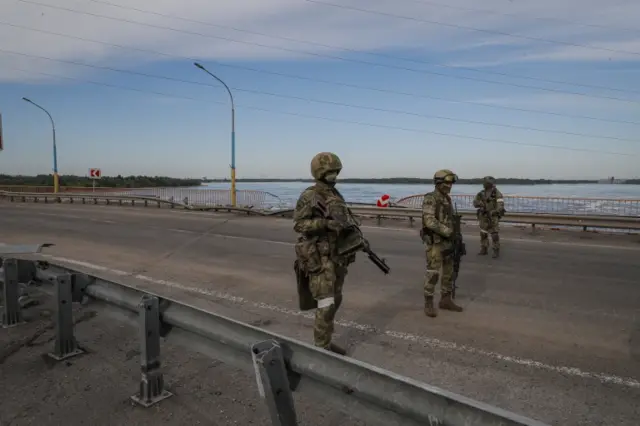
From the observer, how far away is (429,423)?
193 cm

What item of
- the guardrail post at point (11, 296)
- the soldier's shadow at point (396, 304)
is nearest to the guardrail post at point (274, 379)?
the soldier's shadow at point (396, 304)

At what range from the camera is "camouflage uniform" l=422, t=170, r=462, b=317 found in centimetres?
602

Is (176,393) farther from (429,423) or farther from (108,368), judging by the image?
(429,423)

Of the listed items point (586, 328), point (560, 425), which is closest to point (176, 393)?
point (560, 425)

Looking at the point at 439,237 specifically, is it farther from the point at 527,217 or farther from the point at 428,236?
the point at 527,217

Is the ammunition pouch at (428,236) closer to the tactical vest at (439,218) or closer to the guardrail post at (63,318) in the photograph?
the tactical vest at (439,218)

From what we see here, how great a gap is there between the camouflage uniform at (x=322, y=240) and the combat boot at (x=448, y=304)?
2.51m

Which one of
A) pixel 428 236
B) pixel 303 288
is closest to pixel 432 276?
pixel 428 236

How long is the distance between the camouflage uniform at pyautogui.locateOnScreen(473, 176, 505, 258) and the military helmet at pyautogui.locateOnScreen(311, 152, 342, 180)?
6941 mm

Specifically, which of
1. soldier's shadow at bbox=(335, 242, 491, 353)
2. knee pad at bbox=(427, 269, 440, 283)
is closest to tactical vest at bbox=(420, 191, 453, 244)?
knee pad at bbox=(427, 269, 440, 283)

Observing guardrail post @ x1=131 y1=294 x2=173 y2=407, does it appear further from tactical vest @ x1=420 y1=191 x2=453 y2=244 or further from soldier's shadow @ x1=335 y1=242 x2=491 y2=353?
tactical vest @ x1=420 y1=191 x2=453 y2=244

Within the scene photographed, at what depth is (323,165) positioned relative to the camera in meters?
4.18

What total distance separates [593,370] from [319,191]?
2.89 m

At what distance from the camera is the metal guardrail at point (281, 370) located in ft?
6.25
